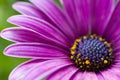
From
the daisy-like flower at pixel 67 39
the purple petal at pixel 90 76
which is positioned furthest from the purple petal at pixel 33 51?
the purple petal at pixel 90 76

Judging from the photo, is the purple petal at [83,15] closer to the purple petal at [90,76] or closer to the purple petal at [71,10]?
the purple petal at [71,10]

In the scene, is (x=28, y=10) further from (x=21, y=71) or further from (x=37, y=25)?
(x=21, y=71)

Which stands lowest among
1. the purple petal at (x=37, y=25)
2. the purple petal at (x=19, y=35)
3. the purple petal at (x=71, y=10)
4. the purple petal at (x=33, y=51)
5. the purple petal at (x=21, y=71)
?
the purple petal at (x=21, y=71)

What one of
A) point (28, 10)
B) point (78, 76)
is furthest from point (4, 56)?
point (78, 76)

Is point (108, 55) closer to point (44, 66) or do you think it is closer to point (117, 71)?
point (117, 71)

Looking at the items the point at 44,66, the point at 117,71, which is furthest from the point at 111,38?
the point at 44,66

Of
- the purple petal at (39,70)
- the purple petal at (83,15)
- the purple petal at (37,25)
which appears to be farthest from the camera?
the purple petal at (83,15)
